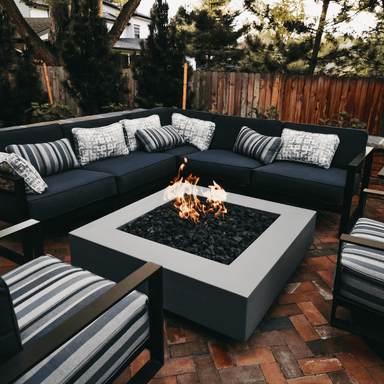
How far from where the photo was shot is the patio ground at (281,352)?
5.28 feet

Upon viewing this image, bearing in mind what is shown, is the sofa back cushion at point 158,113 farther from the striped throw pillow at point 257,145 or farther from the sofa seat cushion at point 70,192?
the sofa seat cushion at point 70,192

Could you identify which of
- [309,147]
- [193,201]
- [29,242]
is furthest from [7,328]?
[309,147]

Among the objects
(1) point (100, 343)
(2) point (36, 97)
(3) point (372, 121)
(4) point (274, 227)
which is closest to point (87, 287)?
(1) point (100, 343)

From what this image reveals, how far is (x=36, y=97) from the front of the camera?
5137 millimetres

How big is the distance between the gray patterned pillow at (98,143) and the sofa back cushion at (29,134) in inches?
7.9

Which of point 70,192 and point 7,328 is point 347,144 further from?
point 7,328

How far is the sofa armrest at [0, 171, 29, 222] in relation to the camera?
8.10 ft

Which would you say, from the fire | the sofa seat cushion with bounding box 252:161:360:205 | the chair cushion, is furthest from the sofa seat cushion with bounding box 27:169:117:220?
the chair cushion

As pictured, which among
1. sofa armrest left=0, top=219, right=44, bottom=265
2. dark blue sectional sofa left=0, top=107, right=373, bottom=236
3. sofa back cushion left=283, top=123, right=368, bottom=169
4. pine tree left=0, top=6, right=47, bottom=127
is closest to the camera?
sofa armrest left=0, top=219, right=44, bottom=265

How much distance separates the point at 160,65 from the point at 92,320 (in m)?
5.50

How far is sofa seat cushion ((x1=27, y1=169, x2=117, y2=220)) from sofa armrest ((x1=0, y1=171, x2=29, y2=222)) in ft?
0.14

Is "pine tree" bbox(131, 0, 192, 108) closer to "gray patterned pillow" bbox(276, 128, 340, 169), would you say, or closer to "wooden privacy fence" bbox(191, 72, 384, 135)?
"wooden privacy fence" bbox(191, 72, 384, 135)

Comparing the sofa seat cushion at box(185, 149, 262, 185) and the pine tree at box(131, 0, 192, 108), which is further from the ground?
the pine tree at box(131, 0, 192, 108)

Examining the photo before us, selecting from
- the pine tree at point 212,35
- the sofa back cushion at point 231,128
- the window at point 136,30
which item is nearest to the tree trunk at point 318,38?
the pine tree at point 212,35
